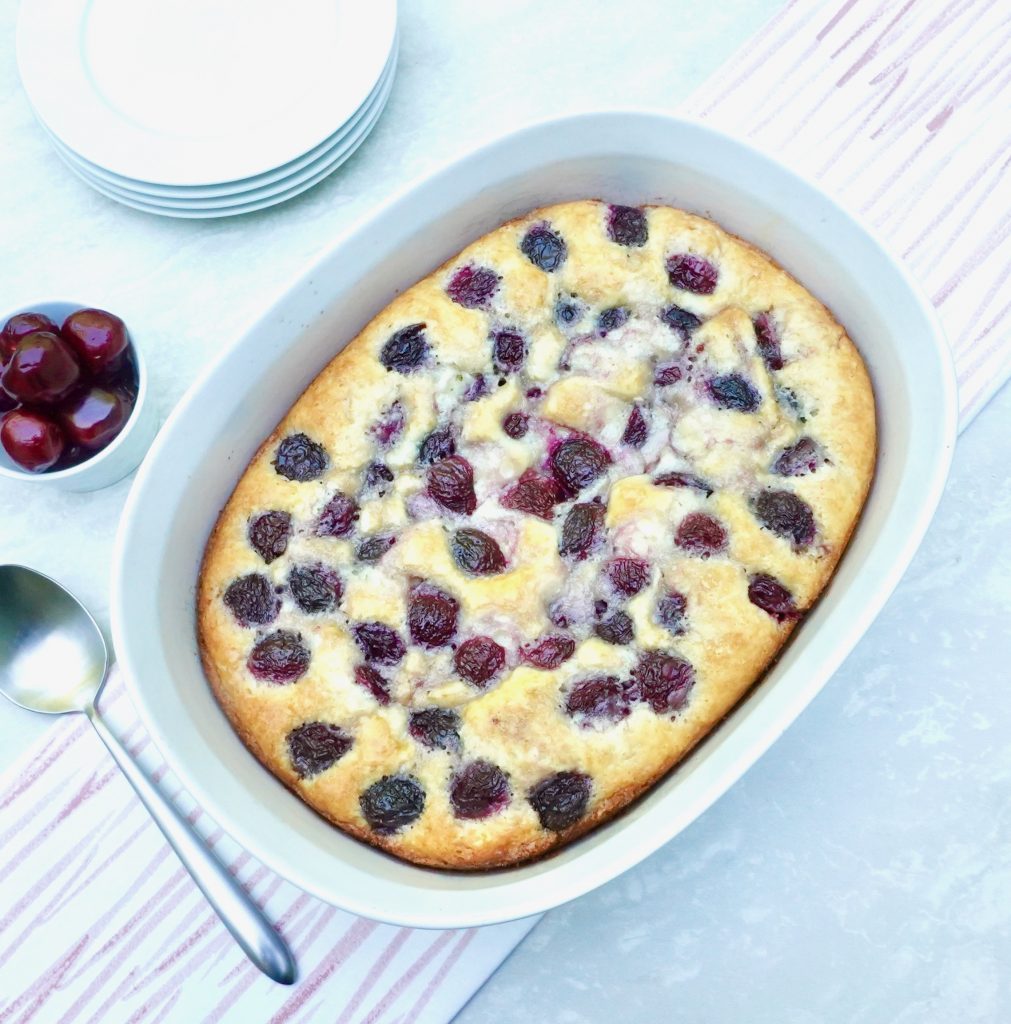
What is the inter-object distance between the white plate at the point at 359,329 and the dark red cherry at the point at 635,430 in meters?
0.39

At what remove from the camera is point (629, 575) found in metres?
1.65

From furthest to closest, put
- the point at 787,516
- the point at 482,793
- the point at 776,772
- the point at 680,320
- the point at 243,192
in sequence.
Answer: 1. the point at 243,192
2. the point at 776,772
3. the point at 680,320
4. the point at 787,516
5. the point at 482,793

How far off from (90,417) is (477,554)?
74cm

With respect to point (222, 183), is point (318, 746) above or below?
below

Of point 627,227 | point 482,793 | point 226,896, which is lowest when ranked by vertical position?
point 226,896

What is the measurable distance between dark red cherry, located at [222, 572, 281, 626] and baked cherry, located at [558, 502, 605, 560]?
1.54ft

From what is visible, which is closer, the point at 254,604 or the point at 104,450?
the point at 254,604

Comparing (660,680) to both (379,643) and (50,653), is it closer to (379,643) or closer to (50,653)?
(379,643)

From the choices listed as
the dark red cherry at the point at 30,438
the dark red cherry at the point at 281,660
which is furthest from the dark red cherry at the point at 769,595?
the dark red cherry at the point at 30,438

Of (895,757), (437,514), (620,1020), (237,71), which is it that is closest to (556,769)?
(437,514)

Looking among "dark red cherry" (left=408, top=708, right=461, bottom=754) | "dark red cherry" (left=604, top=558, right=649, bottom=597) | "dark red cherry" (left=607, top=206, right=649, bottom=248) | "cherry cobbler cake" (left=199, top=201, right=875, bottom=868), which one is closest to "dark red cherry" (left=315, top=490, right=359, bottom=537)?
"cherry cobbler cake" (left=199, top=201, right=875, bottom=868)

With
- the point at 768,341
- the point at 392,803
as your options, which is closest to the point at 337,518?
the point at 392,803

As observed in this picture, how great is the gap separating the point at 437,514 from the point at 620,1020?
946mm

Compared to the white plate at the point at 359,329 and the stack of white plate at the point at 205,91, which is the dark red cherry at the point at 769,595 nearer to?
the white plate at the point at 359,329
